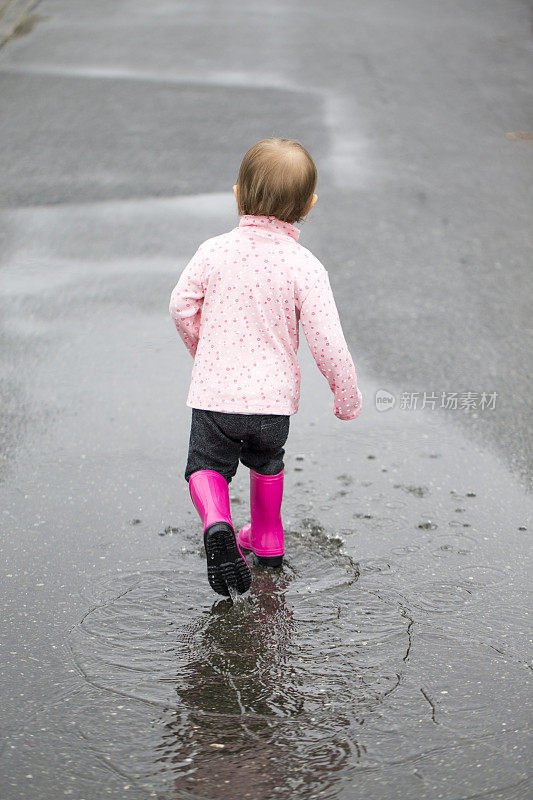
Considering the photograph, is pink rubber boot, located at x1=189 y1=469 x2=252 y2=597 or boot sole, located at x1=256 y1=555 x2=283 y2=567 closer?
pink rubber boot, located at x1=189 y1=469 x2=252 y2=597

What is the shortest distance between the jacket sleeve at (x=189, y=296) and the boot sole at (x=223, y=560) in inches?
26.1

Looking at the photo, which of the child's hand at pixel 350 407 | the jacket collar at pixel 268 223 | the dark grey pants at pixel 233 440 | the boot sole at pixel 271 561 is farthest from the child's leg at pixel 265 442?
the jacket collar at pixel 268 223

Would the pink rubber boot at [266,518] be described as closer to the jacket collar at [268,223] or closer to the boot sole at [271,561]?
the boot sole at [271,561]

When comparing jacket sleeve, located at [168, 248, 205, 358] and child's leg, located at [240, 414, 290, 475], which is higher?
jacket sleeve, located at [168, 248, 205, 358]

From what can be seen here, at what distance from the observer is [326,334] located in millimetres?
2865

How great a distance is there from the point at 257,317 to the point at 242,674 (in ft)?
3.52

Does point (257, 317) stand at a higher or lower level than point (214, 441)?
higher

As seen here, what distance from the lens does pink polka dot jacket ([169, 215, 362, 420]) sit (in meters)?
2.85

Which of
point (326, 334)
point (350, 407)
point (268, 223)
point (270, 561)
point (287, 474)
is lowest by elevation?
point (287, 474)

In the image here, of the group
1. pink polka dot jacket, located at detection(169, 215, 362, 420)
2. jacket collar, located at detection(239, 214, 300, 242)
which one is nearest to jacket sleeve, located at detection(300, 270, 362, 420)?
pink polka dot jacket, located at detection(169, 215, 362, 420)

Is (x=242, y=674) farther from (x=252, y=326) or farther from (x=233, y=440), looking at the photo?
(x=252, y=326)

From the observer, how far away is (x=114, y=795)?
223 centimetres

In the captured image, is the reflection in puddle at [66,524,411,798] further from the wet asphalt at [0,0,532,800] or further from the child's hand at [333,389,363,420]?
the child's hand at [333,389,363,420]

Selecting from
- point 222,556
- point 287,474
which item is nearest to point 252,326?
point 222,556
